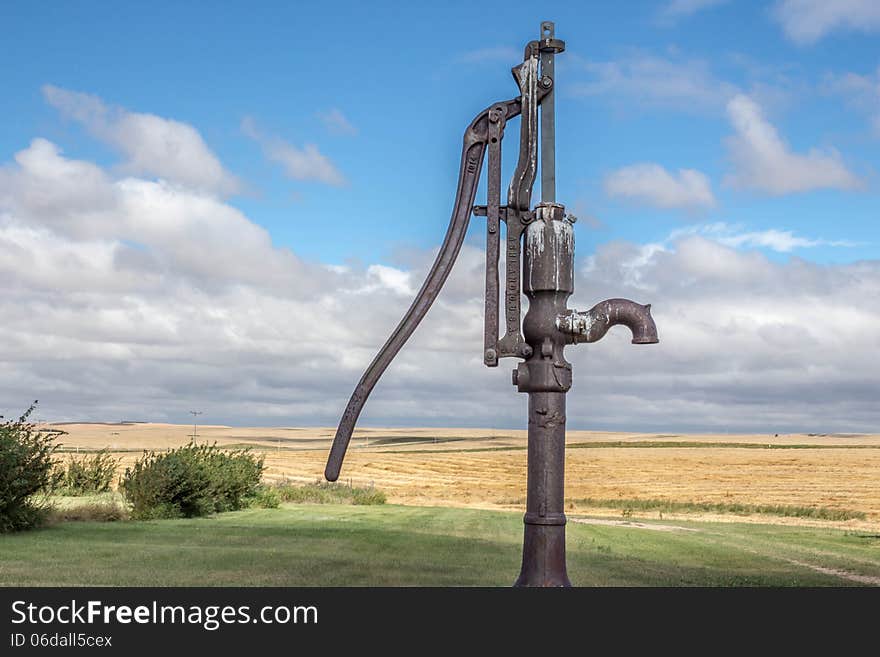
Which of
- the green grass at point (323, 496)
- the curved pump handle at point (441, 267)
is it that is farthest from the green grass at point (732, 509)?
the curved pump handle at point (441, 267)

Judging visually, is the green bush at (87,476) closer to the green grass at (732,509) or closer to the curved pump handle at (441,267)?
the curved pump handle at (441,267)

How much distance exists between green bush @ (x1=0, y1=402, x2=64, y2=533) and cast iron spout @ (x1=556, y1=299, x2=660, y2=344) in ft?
34.7

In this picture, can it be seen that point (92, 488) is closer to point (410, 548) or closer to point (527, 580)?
point (410, 548)

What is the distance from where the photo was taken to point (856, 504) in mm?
37156

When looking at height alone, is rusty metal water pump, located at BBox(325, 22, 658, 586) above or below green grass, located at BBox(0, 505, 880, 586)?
above

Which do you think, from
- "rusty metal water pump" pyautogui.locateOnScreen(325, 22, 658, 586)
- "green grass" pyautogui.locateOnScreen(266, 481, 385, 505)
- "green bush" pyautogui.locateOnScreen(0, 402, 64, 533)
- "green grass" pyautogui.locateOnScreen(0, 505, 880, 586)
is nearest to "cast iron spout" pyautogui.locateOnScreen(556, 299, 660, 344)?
"rusty metal water pump" pyautogui.locateOnScreen(325, 22, 658, 586)

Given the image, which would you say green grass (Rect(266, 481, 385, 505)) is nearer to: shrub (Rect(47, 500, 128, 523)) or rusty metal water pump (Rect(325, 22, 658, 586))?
shrub (Rect(47, 500, 128, 523))

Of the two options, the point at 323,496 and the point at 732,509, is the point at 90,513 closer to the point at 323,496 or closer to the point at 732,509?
the point at 323,496

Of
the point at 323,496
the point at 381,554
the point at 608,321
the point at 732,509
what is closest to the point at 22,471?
the point at 381,554

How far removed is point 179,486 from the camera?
17266mm

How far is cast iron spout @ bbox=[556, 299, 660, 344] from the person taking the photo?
7.59m

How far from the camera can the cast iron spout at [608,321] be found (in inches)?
299
